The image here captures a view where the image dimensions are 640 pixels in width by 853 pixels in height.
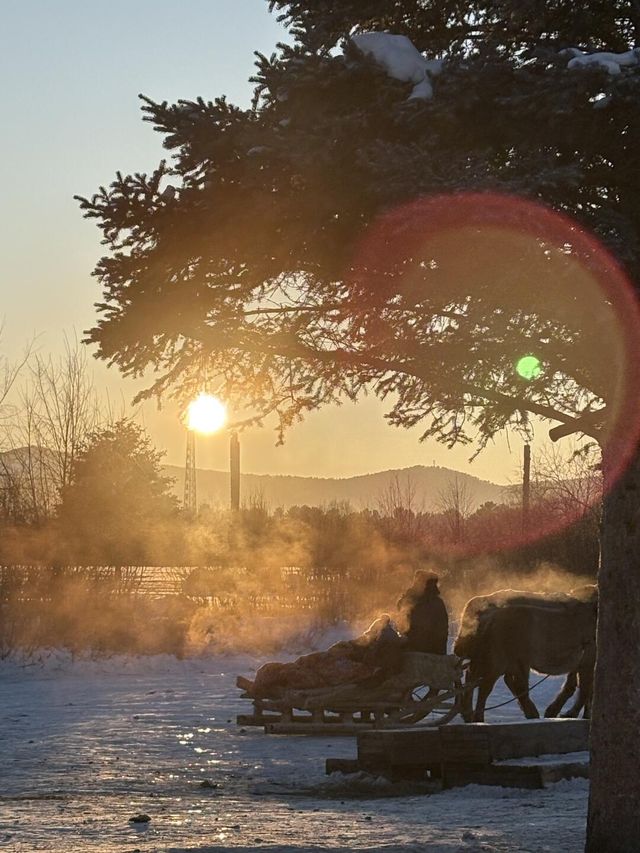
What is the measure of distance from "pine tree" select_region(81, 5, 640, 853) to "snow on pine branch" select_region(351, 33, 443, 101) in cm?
6

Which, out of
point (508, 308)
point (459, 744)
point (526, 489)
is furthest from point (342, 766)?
point (526, 489)

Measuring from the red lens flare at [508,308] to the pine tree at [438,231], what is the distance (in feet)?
0.05

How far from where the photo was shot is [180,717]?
17453 millimetres

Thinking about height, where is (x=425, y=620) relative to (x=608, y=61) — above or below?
below

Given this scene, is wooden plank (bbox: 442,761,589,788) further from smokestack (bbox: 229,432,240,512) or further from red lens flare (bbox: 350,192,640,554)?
smokestack (bbox: 229,432,240,512)

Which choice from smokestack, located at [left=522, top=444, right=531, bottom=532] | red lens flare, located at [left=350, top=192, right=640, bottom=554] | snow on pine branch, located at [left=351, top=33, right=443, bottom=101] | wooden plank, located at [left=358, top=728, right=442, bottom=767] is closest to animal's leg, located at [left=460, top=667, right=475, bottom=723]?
wooden plank, located at [left=358, top=728, right=442, bottom=767]

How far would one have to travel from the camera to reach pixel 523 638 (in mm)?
15078

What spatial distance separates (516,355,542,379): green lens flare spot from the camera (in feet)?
26.9

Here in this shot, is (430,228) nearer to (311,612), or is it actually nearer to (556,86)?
(556,86)

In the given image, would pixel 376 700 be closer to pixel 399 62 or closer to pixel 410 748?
pixel 410 748

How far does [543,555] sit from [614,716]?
3035 centimetres

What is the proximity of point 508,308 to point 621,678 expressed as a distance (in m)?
2.55

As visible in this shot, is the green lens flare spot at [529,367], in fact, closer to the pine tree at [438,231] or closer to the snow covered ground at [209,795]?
the pine tree at [438,231]

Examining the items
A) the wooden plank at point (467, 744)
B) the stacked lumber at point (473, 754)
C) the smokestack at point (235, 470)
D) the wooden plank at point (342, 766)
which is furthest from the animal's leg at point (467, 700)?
the smokestack at point (235, 470)
